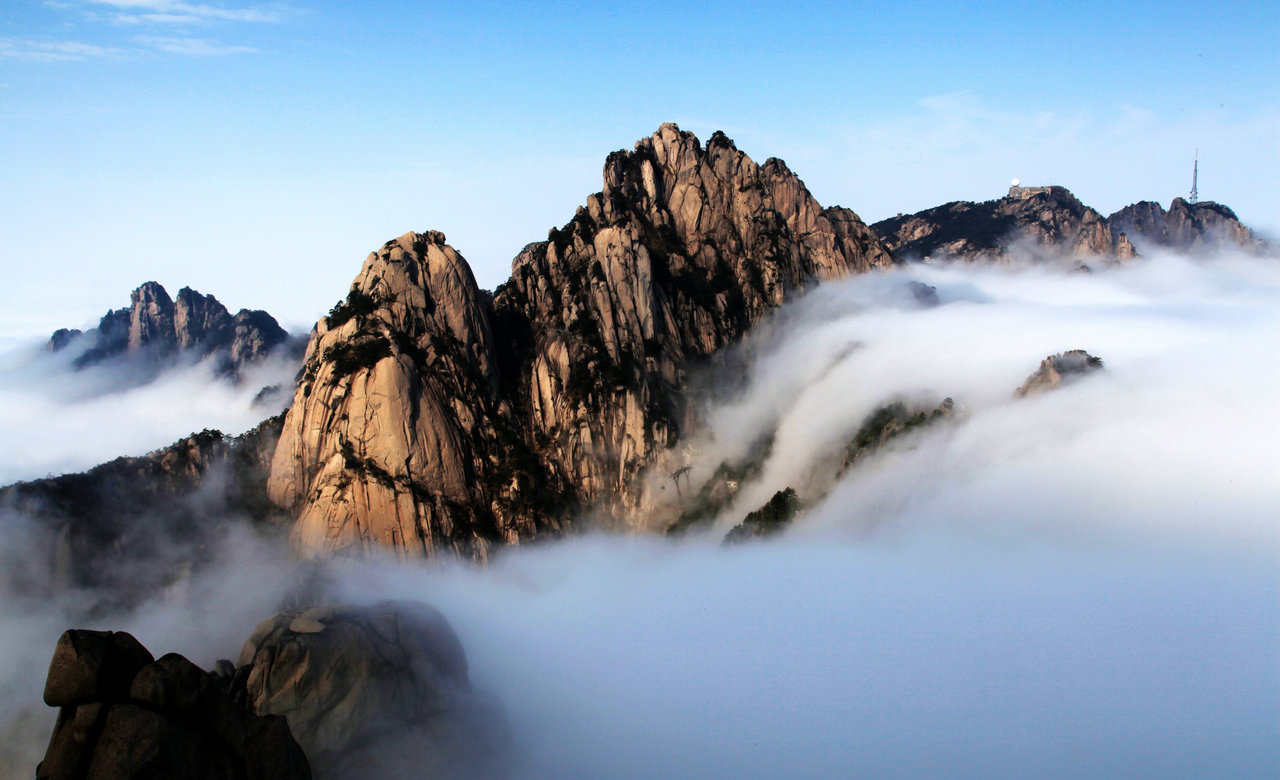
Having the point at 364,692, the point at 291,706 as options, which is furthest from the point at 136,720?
the point at 364,692

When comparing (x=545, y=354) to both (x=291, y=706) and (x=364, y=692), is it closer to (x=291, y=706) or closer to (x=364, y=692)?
(x=364, y=692)

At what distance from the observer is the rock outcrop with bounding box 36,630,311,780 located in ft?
107

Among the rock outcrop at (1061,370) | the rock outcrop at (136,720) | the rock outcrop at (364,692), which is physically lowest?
the rock outcrop at (364,692)

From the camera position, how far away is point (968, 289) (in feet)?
579

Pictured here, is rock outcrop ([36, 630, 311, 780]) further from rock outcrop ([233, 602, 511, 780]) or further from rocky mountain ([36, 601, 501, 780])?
rock outcrop ([233, 602, 511, 780])

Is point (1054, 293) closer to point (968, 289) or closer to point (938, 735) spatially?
point (968, 289)

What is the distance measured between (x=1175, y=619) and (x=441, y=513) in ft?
224

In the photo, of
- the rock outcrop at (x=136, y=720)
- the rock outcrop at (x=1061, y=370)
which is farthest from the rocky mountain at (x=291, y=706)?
the rock outcrop at (x=1061, y=370)

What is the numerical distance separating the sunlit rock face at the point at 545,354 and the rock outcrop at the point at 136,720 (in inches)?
2058

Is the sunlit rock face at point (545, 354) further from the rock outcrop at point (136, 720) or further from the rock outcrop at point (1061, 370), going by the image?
the rock outcrop at point (136, 720)

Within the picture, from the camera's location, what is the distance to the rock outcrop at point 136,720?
107 feet

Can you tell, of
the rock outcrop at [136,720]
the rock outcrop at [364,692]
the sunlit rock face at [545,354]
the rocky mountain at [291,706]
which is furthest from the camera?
the sunlit rock face at [545,354]

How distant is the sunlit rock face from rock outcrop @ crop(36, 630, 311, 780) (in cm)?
5227

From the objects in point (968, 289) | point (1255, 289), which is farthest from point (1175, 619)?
point (1255, 289)
